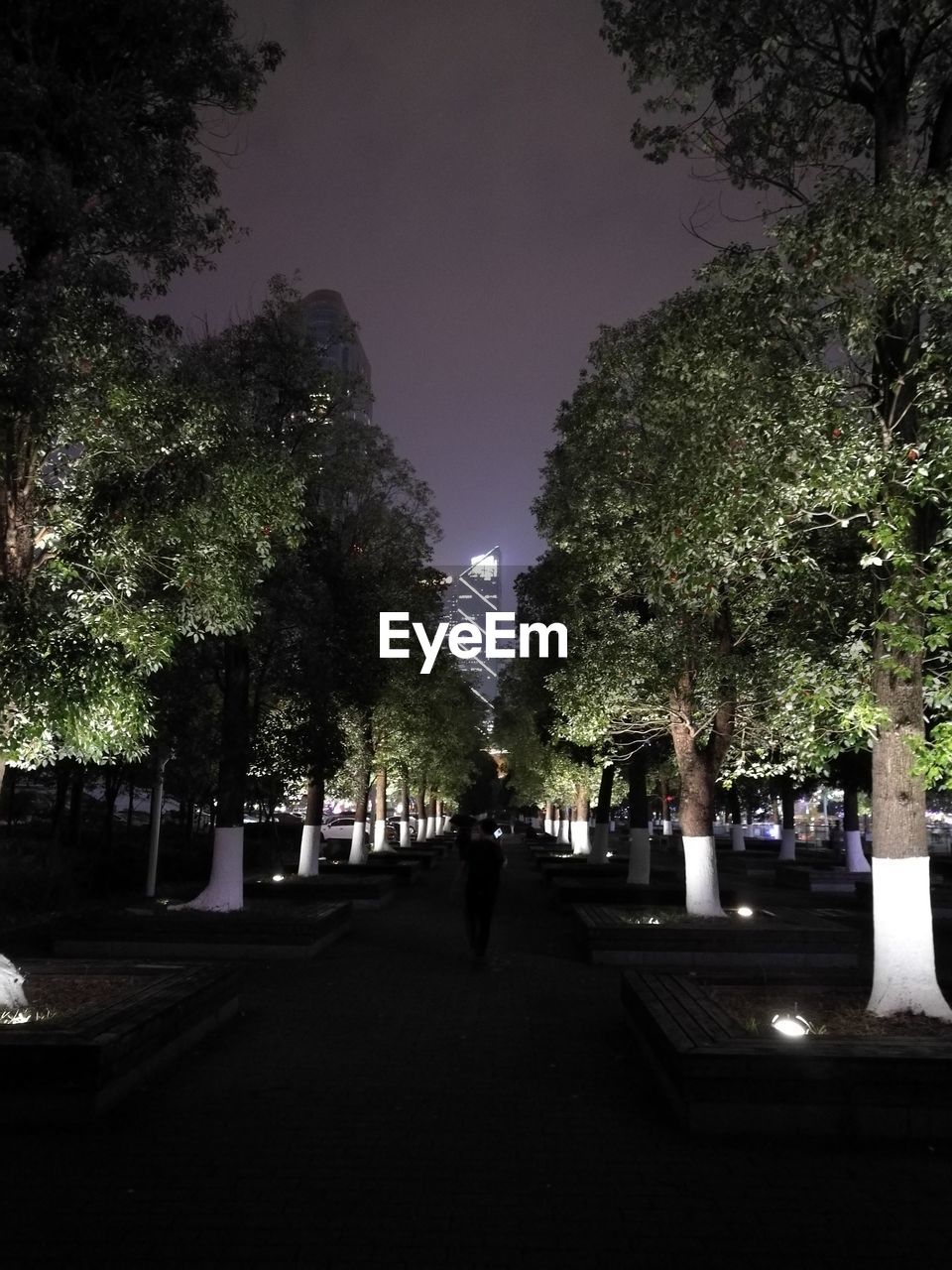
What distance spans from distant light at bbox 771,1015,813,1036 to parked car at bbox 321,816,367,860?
2306 centimetres

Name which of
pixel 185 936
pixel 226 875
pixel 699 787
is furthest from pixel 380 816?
pixel 185 936

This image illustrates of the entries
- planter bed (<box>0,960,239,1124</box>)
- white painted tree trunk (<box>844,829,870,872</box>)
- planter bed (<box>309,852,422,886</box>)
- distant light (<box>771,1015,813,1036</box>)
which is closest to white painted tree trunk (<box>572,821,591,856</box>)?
white painted tree trunk (<box>844,829,870,872</box>)

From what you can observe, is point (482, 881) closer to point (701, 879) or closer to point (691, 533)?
point (701, 879)

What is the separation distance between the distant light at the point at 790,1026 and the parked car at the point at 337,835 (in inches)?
908

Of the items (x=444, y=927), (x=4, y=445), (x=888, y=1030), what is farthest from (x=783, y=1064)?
(x=444, y=927)

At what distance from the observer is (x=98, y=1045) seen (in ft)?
20.9

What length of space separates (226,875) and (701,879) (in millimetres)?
6720

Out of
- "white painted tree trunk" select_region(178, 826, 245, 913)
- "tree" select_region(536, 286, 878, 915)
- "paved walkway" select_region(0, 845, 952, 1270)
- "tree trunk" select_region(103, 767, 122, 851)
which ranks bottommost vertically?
"paved walkway" select_region(0, 845, 952, 1270)

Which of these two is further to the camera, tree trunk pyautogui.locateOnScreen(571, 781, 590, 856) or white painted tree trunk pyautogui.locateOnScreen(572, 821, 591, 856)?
white painted tree trunk pyautogui.locateOnScreen(572, 821, 591, 856)

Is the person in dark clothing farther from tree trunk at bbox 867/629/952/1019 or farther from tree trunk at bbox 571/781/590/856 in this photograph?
tree trunk at bbox 571/781/590/856

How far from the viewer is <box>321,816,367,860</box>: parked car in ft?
128

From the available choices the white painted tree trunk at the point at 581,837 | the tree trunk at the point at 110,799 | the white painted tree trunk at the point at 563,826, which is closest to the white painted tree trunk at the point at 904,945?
the tree trunk at the point at 110,799

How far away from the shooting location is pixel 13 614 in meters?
8.11

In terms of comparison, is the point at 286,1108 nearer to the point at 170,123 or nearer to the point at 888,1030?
the point at 888,1030
